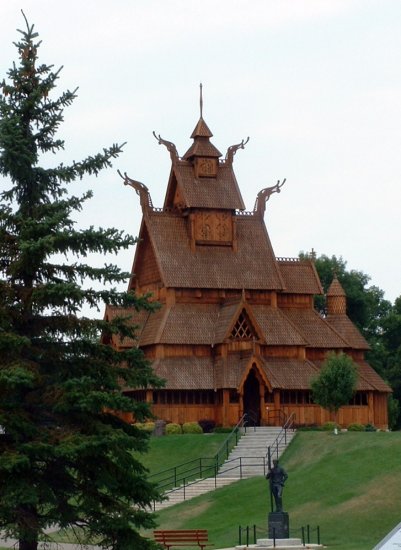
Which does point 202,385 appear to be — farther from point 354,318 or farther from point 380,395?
point 354,318

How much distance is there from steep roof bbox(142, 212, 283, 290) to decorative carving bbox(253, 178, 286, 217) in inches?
86.0

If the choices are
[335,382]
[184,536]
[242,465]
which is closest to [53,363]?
[184,536]

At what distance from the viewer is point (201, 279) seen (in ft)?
254

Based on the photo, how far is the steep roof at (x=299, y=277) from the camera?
267ft

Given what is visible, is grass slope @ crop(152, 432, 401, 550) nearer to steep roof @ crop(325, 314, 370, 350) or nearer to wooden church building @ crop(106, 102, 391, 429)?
wooden church building @ crop(106, 102, 391, 429)

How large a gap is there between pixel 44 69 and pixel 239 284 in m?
45.1

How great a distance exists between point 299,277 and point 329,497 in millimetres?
30236

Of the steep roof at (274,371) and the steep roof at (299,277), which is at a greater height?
the steep roof at (299,277)

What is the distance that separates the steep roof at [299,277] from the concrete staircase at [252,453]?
12.9 meters

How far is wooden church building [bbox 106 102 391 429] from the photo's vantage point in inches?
2916

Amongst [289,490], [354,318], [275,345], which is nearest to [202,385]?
[275,345]

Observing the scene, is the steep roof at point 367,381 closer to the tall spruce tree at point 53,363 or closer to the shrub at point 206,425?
the shrub at point 206,425

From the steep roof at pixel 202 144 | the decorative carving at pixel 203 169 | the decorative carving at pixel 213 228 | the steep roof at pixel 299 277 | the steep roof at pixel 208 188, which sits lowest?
the steep roof at pixel 299 277

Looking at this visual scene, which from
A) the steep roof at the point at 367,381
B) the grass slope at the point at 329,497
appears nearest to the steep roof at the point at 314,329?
the steep roof at the point at 367,381
